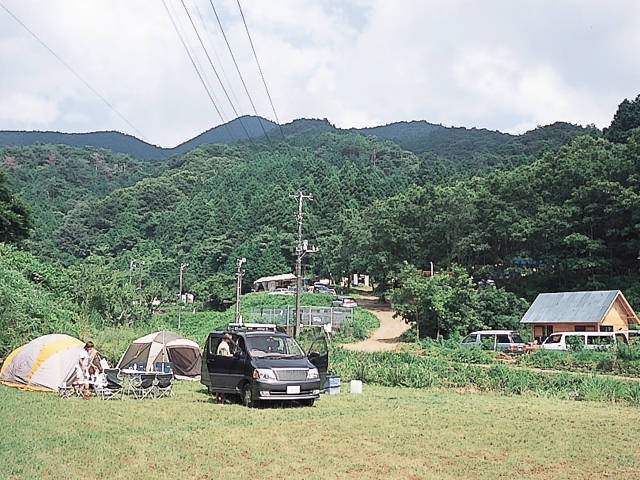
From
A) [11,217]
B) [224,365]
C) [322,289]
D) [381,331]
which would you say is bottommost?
[224,365]

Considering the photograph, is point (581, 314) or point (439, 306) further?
point (439, 306)

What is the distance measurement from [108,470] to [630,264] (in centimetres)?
4858

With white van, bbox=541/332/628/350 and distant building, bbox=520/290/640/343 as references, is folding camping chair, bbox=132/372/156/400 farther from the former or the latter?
distant building, bbox=520/290/640/343

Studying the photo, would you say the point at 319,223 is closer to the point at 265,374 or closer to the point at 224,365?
the point at 224,365

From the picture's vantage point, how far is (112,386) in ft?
50.9

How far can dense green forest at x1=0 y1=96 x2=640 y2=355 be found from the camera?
41.6 meters

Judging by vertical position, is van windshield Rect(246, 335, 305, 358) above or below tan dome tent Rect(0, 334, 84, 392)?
above

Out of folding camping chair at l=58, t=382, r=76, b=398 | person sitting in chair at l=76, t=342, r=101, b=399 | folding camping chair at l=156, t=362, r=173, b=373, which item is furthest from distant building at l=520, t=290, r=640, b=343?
folding camping chair at l=58, t=382, r=76, b=398

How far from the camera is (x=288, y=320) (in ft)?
144

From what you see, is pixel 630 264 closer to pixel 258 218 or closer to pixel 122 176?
pixel 258 218

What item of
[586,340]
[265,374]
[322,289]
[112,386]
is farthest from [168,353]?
[322,289]

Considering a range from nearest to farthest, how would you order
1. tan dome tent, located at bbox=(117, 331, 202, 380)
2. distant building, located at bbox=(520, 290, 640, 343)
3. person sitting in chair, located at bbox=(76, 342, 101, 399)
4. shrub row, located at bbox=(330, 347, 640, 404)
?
person sitting in chair, located at bbox=(76, 342, 101, 399) < shrub row, located at bbox=(330, 347, 640, 404) < tan dome tent, located at bbox=(117, 331, 202, 380) < distant building, located at bbox=(520, 290, 640, 343)

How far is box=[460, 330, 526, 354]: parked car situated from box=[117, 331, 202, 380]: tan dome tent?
15188 millimetres

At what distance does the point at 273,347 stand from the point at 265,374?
48.0 inches
